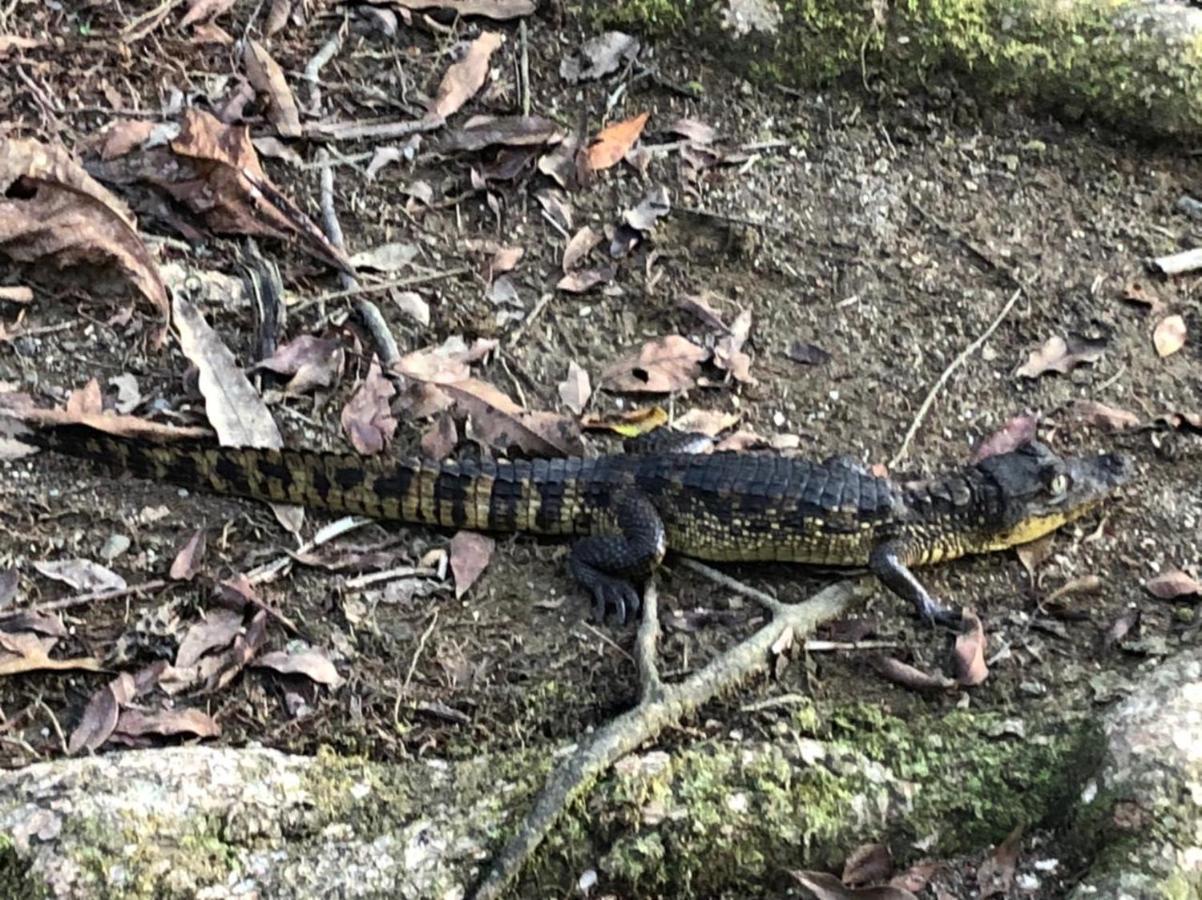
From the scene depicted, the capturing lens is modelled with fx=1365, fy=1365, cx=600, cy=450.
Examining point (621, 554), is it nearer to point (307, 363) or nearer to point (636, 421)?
point (636, 421)

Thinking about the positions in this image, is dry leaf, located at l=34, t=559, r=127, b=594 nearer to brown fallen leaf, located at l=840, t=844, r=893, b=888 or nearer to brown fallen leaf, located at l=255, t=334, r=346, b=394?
brown fallen leaf, located at l=255, t=334, r=346, b=394

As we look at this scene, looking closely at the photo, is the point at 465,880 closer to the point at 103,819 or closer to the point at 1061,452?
the point at 103,819

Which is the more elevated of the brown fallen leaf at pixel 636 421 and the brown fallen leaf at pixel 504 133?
the brown fallen leaf at pixel 504 133

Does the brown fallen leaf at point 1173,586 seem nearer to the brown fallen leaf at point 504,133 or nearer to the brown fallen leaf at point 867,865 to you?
the brown fallen leaf at point 867,865

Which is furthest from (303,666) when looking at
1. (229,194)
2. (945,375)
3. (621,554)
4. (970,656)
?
(945,375)

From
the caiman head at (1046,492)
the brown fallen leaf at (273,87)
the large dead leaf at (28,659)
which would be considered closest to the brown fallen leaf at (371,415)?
the large dead leaf at (28,659)

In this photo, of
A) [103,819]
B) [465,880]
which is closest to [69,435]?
[103,819]

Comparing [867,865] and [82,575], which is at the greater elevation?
[867,865]
